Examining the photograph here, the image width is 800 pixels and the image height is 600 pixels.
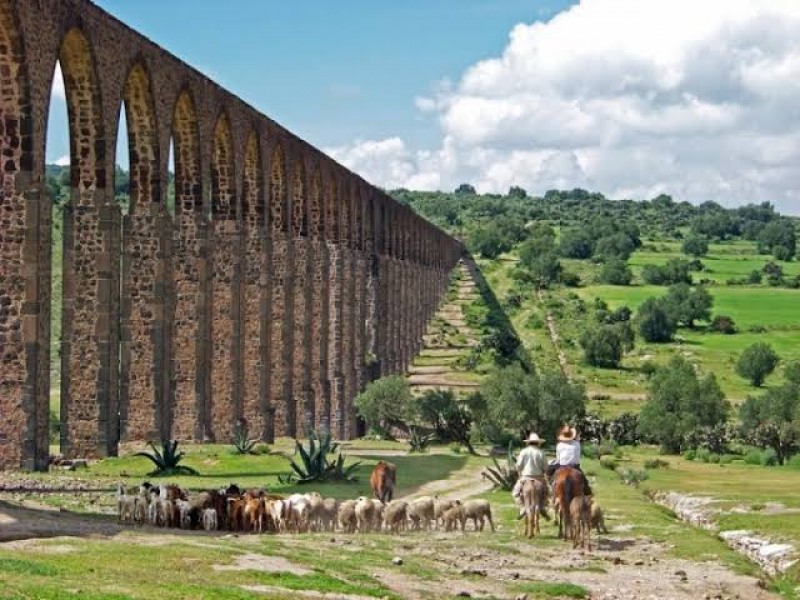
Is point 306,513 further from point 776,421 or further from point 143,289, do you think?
point 776,421

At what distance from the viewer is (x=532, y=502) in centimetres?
1880

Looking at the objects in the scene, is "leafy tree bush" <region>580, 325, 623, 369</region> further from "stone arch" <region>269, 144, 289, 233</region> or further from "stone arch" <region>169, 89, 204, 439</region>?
"stone arch" <region>169, 89, 204, 439</region>

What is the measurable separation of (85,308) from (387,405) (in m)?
20.1

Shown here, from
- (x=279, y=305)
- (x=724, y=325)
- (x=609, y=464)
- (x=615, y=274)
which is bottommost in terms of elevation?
(x=609, y=464)

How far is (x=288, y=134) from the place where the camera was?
41.4m

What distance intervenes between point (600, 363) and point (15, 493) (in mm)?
60982

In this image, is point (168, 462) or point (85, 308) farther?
point (85, 308)

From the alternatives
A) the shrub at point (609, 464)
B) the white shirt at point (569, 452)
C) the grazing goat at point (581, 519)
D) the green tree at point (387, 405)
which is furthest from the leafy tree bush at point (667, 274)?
the grazing goat at point (581, 519)

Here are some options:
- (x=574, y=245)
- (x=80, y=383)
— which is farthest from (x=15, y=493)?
(x=574, y=245)

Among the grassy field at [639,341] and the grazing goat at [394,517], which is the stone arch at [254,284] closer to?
the grazing goat at [394,517]

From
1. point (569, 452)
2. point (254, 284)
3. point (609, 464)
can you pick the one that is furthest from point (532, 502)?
point (254, 284)

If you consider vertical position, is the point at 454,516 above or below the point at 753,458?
above

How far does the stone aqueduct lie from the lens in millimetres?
23062

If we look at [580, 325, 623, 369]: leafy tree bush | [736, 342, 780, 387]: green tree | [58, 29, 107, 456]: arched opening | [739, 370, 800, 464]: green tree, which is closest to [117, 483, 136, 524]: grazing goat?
[58, 29, 107, 456]: arched opening
